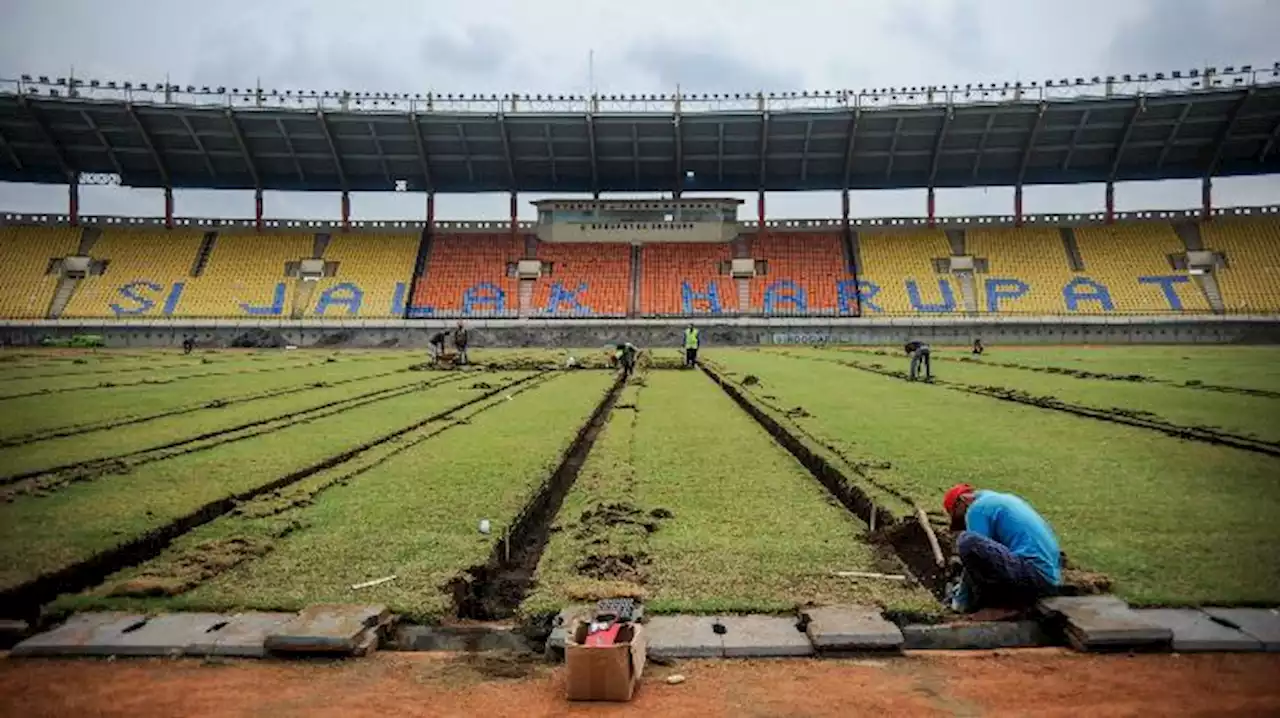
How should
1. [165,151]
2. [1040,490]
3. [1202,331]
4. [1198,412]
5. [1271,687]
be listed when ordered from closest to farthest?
1. [1271,687]
2. [1040,490]
3. [1198,412]
4. [1202,331]
5. [165,151]

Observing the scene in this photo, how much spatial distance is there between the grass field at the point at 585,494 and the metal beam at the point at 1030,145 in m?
27.6

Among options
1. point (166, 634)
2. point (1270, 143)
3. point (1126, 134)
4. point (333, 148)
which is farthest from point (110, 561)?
point (1270, 143)

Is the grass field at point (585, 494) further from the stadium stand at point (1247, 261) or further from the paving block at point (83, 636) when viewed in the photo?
the stadium stand at point (1247, 261)

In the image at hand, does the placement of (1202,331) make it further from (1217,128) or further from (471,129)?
(471,129)

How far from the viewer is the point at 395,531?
6.26 metres

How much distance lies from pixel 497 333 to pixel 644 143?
12790mm

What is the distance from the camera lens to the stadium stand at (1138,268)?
39.2 meters

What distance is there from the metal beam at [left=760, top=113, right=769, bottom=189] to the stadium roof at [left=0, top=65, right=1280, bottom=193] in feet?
0.37

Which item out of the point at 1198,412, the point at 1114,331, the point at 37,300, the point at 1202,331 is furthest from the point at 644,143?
the point at 1198,412

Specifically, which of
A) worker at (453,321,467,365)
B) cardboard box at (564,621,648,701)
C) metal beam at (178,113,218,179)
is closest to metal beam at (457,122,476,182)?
metal beam at (178,113,218,179)

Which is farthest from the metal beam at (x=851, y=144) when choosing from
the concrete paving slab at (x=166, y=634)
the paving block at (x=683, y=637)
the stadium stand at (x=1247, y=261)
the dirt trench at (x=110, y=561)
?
the concrete paving slab at (x=166, y=634)

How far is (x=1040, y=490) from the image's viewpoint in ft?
24.3

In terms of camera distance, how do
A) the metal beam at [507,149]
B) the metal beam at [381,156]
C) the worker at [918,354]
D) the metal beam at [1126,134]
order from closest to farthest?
1. the worker at [918,354]
2. the metal beam at [1126,134]
3. the metal beam at [507,149]
4. the metal beam at [381,156]

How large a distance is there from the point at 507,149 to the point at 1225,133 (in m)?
35.5
